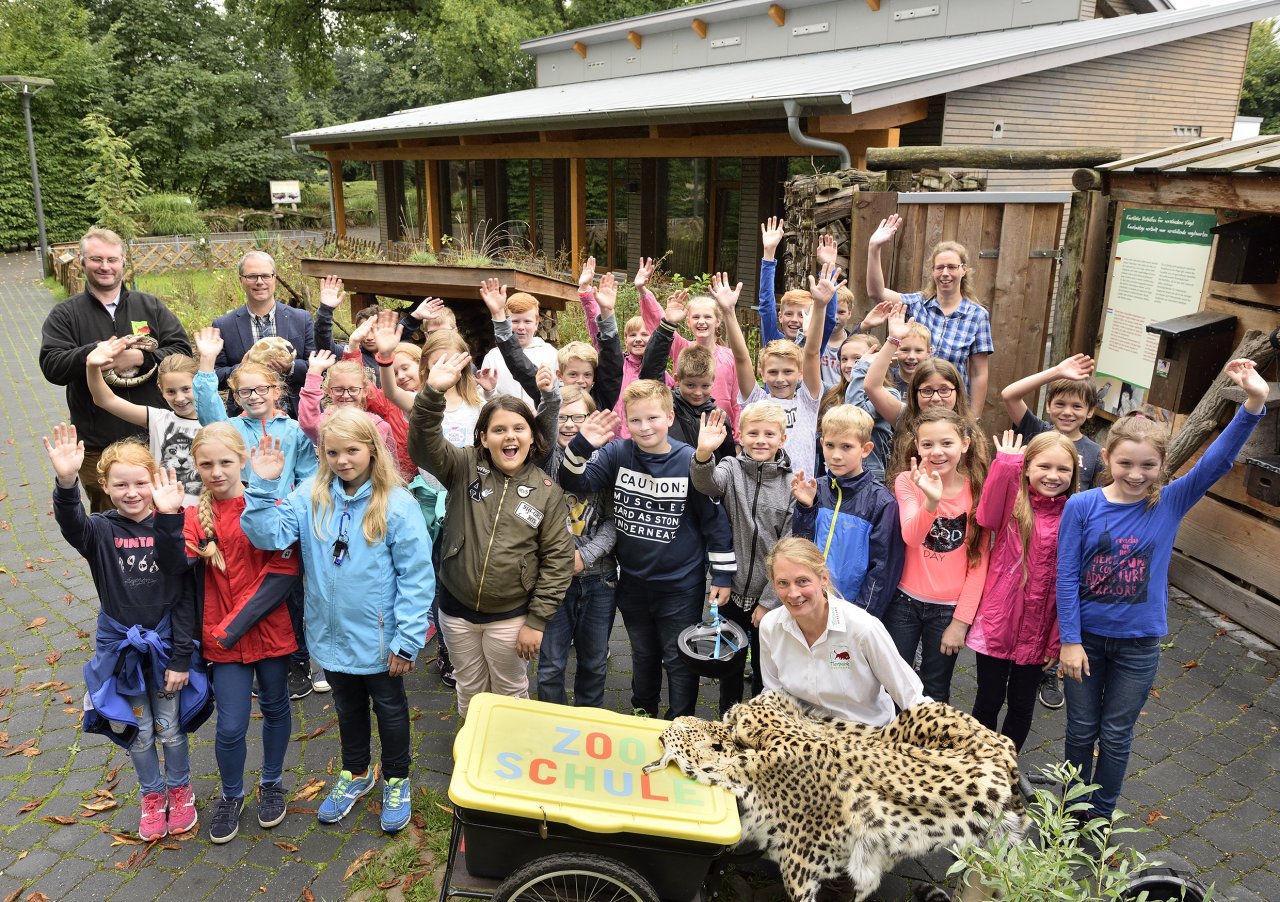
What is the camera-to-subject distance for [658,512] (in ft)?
13.1

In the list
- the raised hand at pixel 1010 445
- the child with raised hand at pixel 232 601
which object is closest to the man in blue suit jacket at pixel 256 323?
the child with raised hand at pixel 232 601

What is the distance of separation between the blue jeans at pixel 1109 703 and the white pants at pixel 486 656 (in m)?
2.37

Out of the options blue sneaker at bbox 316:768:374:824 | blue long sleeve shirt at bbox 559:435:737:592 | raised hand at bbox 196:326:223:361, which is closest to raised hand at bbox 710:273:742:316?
blue long sleeve shirt at bbox 559:435:737:592

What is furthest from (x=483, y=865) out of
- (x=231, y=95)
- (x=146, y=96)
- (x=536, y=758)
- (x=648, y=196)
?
(x=231, y=95)

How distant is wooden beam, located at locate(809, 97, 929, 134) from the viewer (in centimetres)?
1098

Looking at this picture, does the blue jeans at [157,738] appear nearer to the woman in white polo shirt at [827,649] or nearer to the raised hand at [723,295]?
the woman in white polo shirt at [827,649]

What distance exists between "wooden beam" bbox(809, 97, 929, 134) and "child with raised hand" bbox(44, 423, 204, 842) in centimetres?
960

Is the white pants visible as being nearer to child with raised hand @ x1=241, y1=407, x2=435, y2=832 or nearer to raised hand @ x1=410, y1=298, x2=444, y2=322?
child with raised hand @ x1=241, y1=407, x2=435, y2=832

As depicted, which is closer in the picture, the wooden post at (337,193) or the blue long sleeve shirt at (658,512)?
the blue long sleeve shirt at (658,512)

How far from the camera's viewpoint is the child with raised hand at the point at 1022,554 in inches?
145

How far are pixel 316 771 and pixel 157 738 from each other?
754mm

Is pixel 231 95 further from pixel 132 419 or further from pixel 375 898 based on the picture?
pixel 375 898

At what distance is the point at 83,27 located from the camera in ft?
121

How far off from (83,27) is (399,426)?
4303cm
